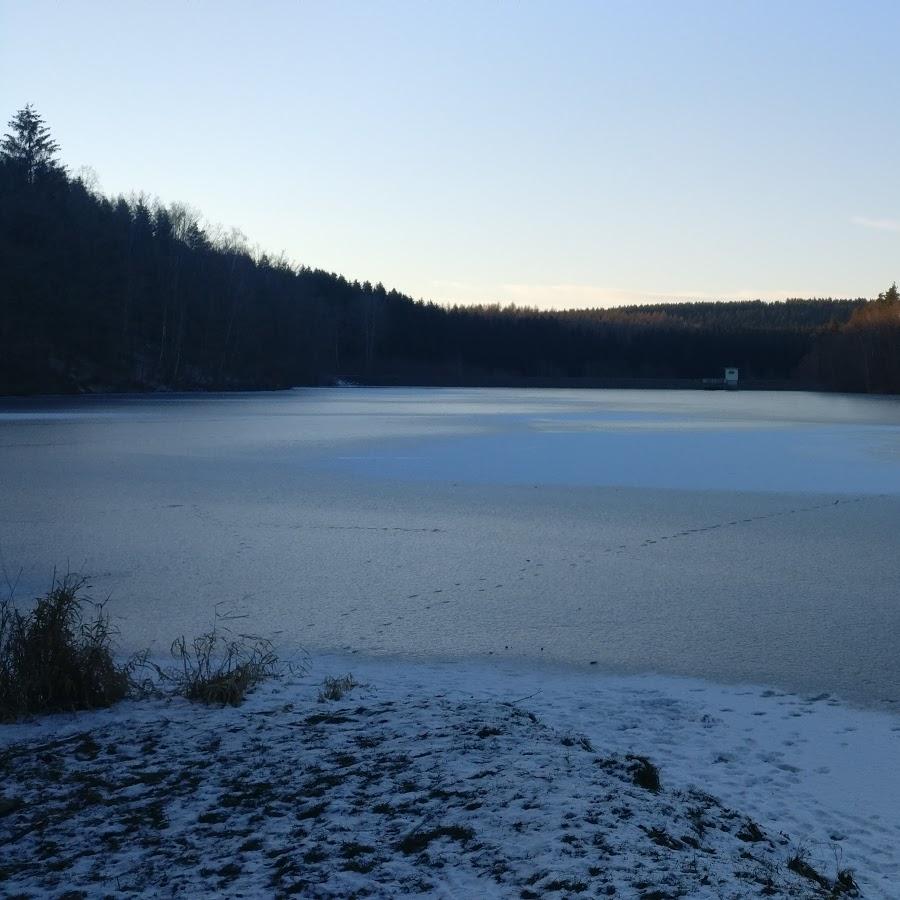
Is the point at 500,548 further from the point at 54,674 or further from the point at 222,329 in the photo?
the point at 222,329

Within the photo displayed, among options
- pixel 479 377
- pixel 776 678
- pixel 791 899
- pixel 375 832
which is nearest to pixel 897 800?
pixel 791 899

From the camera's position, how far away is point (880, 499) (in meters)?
12.2

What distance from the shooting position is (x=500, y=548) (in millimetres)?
8852

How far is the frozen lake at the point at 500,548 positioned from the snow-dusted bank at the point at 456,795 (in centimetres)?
90

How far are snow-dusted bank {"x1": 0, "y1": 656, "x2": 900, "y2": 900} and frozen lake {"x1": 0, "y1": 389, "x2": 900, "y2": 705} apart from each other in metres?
0.90

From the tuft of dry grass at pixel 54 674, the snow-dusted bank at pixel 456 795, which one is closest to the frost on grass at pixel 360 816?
the snow-dusted bank at pixel 456 795

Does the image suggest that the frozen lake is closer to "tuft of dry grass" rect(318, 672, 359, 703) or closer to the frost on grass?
"tuft of dry grass" rect(318, 672, 359, 703)

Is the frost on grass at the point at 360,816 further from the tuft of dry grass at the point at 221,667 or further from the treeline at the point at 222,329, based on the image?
the treeline at the point at 222,329

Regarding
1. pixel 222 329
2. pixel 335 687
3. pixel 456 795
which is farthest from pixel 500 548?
pixel 222 329

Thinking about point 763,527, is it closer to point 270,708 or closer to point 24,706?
point 270,708

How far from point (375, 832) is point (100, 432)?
67.1 ft

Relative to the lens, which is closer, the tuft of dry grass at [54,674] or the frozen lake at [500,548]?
the tuft of dry grass at [54,674]

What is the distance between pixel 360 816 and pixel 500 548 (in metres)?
5.68

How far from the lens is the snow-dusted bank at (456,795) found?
113 inches
